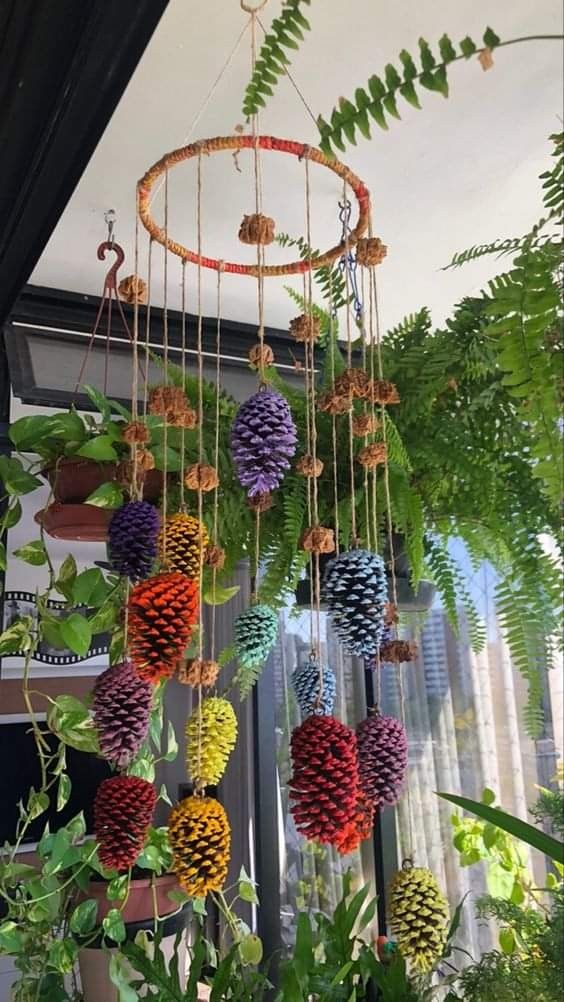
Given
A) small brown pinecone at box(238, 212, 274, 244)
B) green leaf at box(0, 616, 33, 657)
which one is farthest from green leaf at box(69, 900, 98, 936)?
small brown pinecone at box(238, 212, 274, 244)

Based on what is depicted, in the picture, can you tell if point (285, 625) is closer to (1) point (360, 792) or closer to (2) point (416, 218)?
(2) point (416, 218)

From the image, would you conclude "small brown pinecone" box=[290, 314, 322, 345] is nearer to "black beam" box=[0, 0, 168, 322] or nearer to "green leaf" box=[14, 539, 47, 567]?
"black beam" box=[0, 0, 168, 322]

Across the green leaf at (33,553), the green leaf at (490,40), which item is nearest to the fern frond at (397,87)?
the green leaf at (490,40)

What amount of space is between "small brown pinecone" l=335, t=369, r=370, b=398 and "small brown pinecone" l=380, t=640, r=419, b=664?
253 millimetres

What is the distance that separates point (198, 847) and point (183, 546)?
27cm

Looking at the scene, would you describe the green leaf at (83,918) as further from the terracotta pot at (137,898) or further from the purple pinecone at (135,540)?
the purple pinecone at (135,540)

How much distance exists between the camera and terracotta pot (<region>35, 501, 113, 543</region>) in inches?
35.9

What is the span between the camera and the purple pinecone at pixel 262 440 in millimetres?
680

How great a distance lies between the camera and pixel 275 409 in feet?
2.25

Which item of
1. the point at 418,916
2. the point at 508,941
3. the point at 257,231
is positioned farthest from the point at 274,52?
the point at 508,941

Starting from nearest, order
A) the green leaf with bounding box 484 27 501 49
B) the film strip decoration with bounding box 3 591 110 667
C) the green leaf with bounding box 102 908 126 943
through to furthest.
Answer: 1. the green leaf with bounding box 484 27 501 49
2. the green leaf with bounding box 102 908 126 943
3. the film strip decoration with bounding box 3 591 110 667

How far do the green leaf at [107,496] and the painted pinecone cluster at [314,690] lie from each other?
0.31m

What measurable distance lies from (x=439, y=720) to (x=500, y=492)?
1.34 m

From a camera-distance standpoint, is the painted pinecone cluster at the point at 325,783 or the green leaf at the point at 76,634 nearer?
the painted pinecone cluster at the point at 325,783
